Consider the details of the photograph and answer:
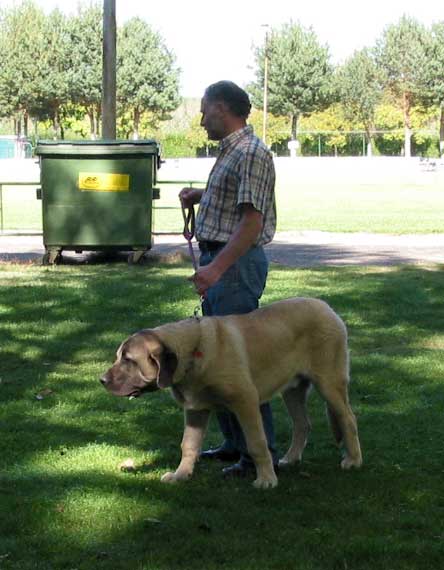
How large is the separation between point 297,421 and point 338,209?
81.3 feet

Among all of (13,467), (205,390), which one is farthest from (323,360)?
(13,467)

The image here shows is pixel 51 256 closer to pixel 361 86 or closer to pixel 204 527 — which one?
pixel 204 527

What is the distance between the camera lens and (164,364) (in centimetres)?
471

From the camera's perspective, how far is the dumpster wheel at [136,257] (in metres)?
14.5

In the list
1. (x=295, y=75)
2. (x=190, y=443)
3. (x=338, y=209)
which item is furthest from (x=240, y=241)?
(x=295, y=75)

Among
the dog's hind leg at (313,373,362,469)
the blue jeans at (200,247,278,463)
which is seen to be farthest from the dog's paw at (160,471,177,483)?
the dog's hind leg at (313,373,362,469)

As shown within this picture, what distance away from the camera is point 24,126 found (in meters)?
85.8

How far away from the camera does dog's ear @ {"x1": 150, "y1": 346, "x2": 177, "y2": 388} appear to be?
185 inches

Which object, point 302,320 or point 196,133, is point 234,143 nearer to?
point 302,320

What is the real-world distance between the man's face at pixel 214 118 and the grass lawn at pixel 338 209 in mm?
12374

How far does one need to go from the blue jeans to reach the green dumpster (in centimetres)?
924

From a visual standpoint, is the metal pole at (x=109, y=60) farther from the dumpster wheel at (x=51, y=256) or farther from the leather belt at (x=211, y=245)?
the leather belt at (x=211, y=245)

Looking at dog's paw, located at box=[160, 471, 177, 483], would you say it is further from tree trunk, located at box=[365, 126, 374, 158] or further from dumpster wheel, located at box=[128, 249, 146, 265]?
tree trunk, located at box=[365, 126, 374, 158]

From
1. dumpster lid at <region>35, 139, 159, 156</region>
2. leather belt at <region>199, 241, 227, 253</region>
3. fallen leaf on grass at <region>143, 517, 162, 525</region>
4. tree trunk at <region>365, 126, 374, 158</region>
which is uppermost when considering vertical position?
tree trunk at <region>365, 126, 374, 158</region>
